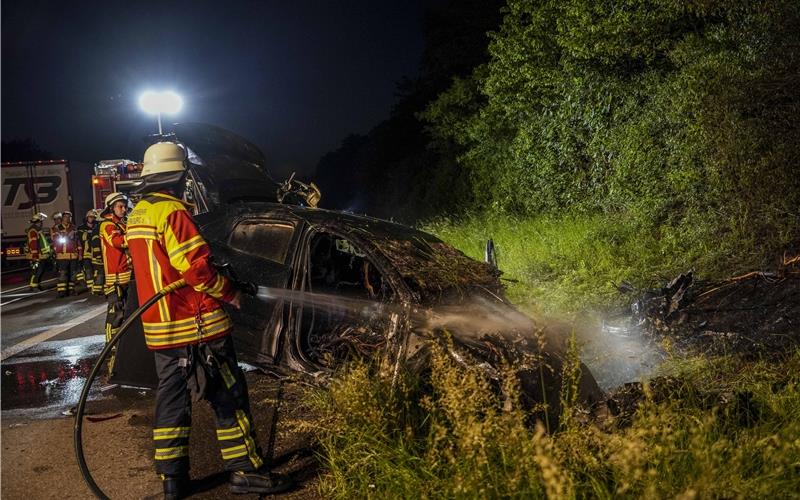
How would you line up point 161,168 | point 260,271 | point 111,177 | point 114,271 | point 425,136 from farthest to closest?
point 425,136, point 111,177, point 114,271, point 260,271, point 161,168

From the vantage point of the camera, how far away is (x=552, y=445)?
2.38 meters

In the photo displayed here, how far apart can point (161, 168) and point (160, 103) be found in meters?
10.1

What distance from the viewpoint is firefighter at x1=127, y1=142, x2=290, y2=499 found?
120 inches

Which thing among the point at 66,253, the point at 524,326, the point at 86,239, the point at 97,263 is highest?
the point at 86,239

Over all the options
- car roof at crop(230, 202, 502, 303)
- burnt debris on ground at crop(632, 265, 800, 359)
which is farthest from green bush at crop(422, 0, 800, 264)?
car roof at crop(230, 202, 502, 303)

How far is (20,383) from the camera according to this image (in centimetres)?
538

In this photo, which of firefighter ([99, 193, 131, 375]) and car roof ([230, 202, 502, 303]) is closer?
car roof ([230, 202, 502, 303])

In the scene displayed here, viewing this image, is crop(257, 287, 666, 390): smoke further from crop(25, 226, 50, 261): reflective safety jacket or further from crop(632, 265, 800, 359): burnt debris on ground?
crop(25, 226, 50, 261): reflective safety jacket

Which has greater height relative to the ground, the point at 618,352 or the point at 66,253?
the point at 66,253

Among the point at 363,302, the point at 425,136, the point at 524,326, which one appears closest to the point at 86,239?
the point at 363,302

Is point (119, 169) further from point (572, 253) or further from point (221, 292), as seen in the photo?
point (221, 292)

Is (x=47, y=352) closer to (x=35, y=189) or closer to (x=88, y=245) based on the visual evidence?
(x=88, y=245)

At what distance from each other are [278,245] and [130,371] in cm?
154

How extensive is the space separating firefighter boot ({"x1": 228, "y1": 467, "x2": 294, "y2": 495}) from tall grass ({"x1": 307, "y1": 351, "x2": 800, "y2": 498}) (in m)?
0.27
